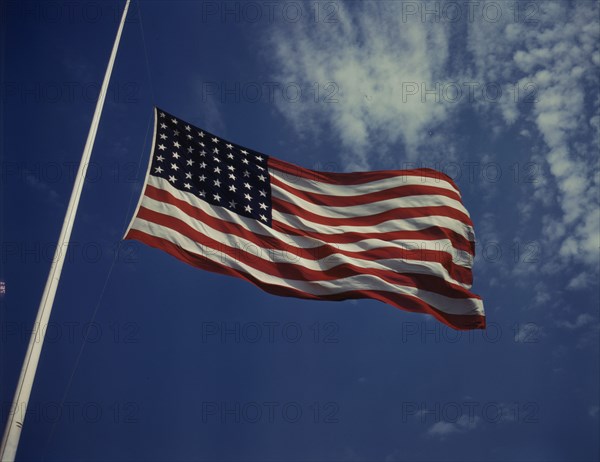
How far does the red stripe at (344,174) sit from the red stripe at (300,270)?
226cm

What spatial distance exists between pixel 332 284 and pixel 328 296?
266mm

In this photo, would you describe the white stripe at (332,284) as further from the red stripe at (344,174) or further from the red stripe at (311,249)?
the red stripe at (344,174)

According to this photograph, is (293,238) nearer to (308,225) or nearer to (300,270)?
(308,225)

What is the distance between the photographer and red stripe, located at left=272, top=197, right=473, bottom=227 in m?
12.3

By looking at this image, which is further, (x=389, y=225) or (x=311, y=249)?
(x=389, y=225)

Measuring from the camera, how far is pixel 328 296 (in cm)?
1127

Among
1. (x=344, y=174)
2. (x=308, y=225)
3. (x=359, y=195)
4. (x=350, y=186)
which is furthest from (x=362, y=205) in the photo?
(x=308, y=225)

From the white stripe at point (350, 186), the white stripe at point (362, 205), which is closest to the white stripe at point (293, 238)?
the white stripe at point (362, 205)

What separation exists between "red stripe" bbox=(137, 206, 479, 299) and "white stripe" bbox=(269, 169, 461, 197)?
200cm

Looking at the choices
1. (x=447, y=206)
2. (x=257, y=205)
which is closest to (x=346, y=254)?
(x=257, y=205)

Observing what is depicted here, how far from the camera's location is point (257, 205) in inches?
469

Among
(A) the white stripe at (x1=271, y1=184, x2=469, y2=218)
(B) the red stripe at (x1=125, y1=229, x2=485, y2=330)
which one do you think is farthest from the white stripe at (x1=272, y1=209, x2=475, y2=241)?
(B) the red stripe at (x1=125, y1=229, x2=485, y2=330)

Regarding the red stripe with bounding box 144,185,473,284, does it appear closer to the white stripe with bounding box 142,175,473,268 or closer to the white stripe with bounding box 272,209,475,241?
the white stripe with bounding box 142,175,473,268

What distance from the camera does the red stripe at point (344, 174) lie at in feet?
42.0
